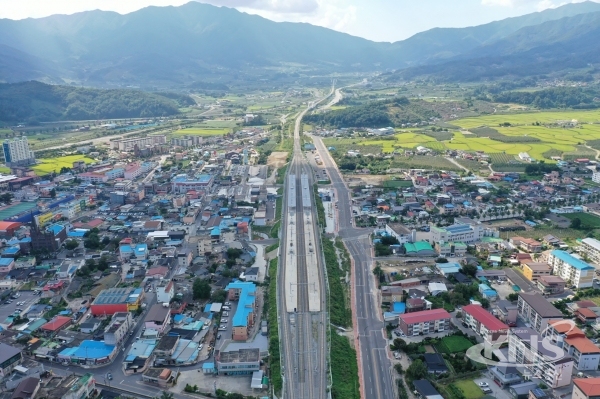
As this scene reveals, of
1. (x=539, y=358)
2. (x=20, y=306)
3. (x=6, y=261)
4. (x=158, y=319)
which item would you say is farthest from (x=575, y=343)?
(x=6, y=261)

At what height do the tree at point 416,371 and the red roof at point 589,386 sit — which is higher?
the red roof at point 589,386

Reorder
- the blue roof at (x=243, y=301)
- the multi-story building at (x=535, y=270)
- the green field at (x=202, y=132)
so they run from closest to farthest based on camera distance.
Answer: the blue roof at (x=243, y=301), the multi-story building at (x=535, y=270), the green field at (x=202, y=132)

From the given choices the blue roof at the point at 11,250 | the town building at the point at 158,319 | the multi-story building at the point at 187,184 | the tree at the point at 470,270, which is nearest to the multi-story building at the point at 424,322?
the tree at the point at 470,270

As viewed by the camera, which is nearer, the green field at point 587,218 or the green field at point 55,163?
the green field at point 587,218

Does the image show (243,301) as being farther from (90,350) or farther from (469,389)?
(469,389)

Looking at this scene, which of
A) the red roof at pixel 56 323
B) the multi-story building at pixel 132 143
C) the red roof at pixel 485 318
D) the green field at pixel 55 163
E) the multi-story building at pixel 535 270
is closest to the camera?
the red roof at pixel 485 318

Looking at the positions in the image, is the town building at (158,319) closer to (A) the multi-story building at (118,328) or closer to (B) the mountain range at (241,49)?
(A) the multi-story building at (118,328)

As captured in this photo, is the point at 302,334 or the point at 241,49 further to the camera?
the point at 241,49
